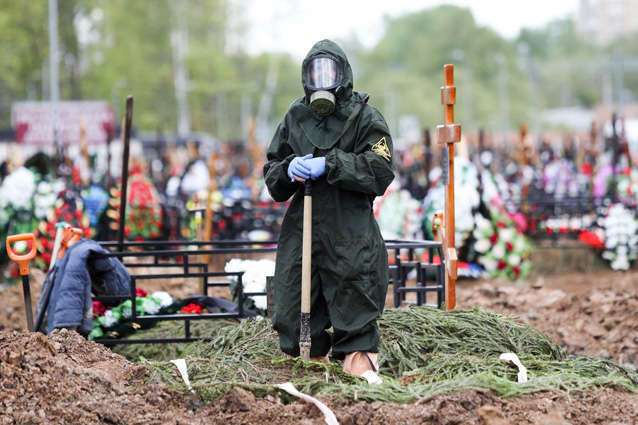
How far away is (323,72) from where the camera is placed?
6699mm

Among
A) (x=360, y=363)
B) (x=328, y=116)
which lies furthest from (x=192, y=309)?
(x=328, y=116)

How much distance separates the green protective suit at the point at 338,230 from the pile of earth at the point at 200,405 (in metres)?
0.96

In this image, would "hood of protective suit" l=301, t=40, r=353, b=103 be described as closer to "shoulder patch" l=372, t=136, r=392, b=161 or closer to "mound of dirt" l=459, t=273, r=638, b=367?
"shoulder patch" l=372, t=136, r=392, b=161

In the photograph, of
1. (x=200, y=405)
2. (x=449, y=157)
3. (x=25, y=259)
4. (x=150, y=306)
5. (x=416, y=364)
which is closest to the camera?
(x=200, y=405)

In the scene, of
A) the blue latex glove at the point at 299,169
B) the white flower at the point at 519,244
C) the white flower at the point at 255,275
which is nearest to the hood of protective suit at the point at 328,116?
the blue latex glove at the point at 299,169

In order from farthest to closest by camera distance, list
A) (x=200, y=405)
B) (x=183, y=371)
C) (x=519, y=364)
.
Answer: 1. (x=519, y=364)
2. (x=183, y=371)
3. (x=200, y=405)

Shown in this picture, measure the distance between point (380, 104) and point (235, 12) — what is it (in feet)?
97.7

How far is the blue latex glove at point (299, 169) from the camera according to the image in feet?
21.3

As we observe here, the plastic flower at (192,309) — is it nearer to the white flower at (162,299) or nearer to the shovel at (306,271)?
the white flower at (162,299)

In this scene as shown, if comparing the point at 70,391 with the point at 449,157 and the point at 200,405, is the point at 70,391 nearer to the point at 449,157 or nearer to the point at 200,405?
the point at 200,405

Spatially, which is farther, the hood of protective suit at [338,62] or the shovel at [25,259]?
the shovel at [25,259]

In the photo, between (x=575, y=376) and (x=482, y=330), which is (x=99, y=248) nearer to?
(x=482, y=330)

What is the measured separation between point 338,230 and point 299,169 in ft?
1.35

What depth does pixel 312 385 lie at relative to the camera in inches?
238
